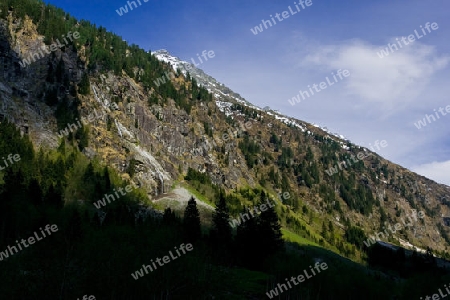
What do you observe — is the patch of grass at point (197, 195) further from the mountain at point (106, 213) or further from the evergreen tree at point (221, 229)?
the evergreen tree at point (221, 229)

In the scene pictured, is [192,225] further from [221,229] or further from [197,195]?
[197,195]

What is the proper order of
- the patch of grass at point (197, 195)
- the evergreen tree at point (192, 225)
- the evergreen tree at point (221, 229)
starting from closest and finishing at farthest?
the evergreen tree at point (192, 225) < the evergreen tree at point (221, 229) < the patch of grass at point (197, 195)

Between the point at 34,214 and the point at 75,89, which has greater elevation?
the point at 75,89

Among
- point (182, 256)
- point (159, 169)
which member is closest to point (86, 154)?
point (159, 169)

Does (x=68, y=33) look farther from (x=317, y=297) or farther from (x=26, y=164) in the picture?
(x=317, y=297)

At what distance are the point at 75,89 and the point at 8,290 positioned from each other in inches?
6164

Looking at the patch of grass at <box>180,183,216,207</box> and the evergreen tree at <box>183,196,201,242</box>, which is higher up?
the patch of grass at <box>180,183,216,207</box>

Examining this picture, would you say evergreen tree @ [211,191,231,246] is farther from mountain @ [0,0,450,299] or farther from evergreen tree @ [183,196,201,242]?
evergreen tree @ [183,196,201,242]

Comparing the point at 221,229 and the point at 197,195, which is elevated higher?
the point at 197,195

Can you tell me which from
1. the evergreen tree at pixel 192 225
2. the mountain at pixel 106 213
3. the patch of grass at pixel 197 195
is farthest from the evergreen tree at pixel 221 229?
the patch of grass at pixel 197 195

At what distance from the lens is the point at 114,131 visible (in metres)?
176

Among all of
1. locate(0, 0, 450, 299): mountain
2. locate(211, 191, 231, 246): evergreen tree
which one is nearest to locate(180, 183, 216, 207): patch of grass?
locate(0, 0, 450, 299): mountain

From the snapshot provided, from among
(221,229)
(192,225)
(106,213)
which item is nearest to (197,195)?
(106,213)

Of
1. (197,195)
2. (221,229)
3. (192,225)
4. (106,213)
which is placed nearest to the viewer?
(192,225)
